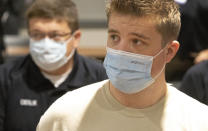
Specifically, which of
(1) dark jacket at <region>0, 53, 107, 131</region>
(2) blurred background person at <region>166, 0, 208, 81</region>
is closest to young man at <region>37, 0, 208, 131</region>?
(1) dark jacket at <region>0, 53, 107, 131</region>

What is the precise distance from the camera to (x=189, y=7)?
3318mm

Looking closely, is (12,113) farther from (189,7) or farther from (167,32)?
(189,7)

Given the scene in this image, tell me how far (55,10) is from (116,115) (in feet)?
3.13

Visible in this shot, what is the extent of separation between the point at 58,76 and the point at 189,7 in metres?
1.50

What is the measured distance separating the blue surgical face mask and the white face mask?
821 mm

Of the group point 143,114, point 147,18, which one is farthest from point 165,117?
point 147,18

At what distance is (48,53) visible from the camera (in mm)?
2254

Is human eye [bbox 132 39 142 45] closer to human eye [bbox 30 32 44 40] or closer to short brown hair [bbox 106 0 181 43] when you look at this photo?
short brown hair [bbox 106 0 181 43]

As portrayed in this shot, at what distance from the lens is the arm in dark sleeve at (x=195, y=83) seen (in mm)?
2223

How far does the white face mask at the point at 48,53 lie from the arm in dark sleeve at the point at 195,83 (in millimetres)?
692

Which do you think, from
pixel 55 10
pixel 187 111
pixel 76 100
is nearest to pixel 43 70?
pixel 55 10

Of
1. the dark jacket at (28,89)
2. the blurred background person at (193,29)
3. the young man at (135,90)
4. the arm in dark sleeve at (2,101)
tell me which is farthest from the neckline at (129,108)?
the blurred background person at (193,29)

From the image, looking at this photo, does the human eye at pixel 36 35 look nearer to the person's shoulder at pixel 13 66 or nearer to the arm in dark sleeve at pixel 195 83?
the person's shoulder at pixel 13 66

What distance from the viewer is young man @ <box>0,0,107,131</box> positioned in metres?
2.17
